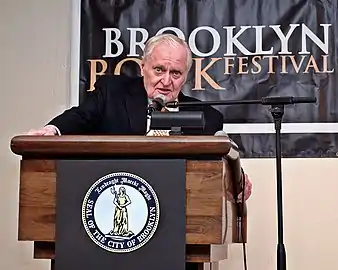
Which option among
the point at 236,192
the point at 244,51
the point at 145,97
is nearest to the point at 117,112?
the point at 145,97

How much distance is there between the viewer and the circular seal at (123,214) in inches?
44.8

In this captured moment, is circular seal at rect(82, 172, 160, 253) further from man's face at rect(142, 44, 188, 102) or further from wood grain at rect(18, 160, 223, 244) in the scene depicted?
man's face at rect(142, 44, 188, 102)

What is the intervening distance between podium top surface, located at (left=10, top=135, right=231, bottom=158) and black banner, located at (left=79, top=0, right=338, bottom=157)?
5.05 feet

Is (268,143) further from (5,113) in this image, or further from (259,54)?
(5,113)

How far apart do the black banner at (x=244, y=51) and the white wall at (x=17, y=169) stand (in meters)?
0.09

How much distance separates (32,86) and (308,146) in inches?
46.9

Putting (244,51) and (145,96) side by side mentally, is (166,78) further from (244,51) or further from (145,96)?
(244,51)

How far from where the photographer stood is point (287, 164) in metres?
2.65

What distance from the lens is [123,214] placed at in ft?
3.73

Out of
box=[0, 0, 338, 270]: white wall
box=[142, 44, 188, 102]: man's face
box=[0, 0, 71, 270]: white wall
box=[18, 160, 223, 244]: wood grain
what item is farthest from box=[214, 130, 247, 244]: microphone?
box=[0, 0, 71, 270]: white wall

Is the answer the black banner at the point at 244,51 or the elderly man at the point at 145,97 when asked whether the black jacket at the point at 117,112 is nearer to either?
the elderly man at the point at 145,97

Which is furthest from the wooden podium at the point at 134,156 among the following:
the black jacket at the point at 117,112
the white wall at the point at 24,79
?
the white wall at the point at 24,79

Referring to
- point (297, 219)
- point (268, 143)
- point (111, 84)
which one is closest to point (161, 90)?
point (111, 84)

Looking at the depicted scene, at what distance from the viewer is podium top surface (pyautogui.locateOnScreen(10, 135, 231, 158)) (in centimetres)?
114
